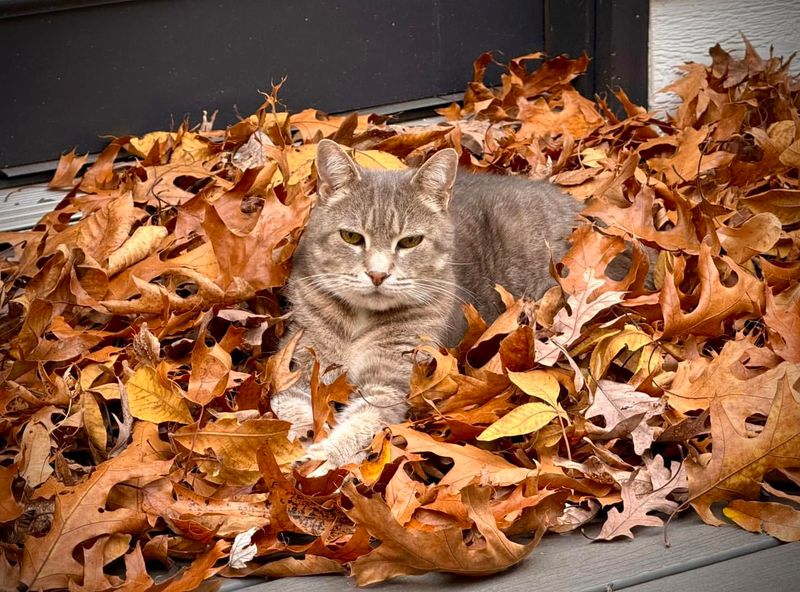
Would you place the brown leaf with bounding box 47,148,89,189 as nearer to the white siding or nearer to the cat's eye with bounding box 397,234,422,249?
the cat's eye with bounding box 397,234,422,249

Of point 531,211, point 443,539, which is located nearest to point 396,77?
point 531,211

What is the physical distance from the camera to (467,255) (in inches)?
145

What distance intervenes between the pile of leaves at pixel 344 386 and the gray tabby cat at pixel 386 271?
0.12 meters

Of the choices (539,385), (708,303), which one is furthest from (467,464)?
(708,303)

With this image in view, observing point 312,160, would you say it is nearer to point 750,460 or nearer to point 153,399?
point 153,399

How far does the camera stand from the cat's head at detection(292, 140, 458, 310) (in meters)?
3.40

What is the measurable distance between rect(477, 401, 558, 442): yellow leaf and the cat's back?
0.87 metres

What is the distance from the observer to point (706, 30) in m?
5.04

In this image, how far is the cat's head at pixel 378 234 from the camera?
3.40 meters

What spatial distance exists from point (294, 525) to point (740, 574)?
3.63 ft

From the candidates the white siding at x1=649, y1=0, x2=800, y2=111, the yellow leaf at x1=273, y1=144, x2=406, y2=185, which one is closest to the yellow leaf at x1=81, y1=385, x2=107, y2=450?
the yellow leaf at x1=273, y1=144, x2=406, y2=185

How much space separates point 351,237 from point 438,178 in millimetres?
387

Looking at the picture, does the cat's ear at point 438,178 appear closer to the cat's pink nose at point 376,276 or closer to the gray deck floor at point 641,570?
the cat's pink nose at point 376,276

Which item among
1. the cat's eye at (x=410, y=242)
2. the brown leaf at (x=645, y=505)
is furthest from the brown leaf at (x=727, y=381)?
the cat's eye at (x=410, y=242)
